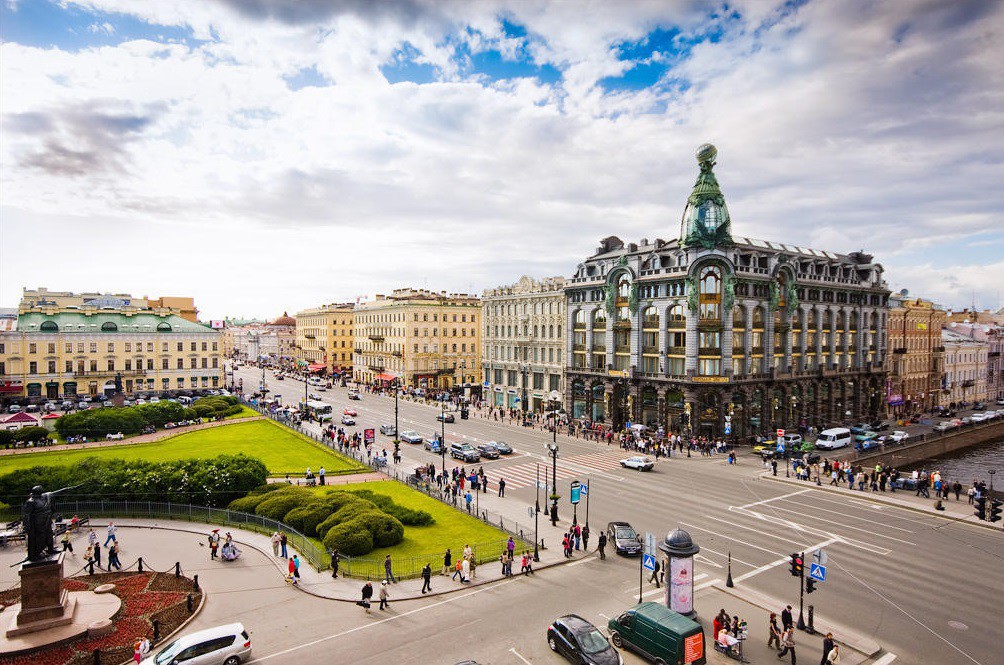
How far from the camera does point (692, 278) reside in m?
56.4

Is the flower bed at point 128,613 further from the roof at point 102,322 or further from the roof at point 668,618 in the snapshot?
the roof at point 102,322

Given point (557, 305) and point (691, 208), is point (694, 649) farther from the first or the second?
point (557, 305)

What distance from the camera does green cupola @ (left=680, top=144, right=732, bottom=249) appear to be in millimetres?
57219

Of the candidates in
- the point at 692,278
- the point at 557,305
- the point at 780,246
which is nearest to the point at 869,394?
the point at 780,246

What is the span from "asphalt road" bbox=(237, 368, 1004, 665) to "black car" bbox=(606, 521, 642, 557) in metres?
1.07

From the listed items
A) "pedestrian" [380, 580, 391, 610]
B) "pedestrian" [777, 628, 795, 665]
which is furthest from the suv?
"pedestrian" [777, 628, 795, 665]

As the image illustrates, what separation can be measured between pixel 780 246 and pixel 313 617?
2557 inches

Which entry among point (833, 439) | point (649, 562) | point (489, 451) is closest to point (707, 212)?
point (833, 439)

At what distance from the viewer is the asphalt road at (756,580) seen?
19266mm

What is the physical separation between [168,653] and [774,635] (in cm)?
1892

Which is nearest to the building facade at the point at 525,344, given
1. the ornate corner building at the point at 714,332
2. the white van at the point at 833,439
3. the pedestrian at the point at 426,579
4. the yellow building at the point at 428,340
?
the ornate corner building at the point at 714,332

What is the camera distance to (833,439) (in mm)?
56281

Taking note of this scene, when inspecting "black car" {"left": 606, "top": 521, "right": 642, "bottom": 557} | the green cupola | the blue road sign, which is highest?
the green cupola

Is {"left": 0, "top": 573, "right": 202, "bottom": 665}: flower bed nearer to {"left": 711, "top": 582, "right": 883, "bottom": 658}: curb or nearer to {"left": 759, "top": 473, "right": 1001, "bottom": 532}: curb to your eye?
{"left": 711, "top": 582, "right": 883, "bottom": 658}: curb
